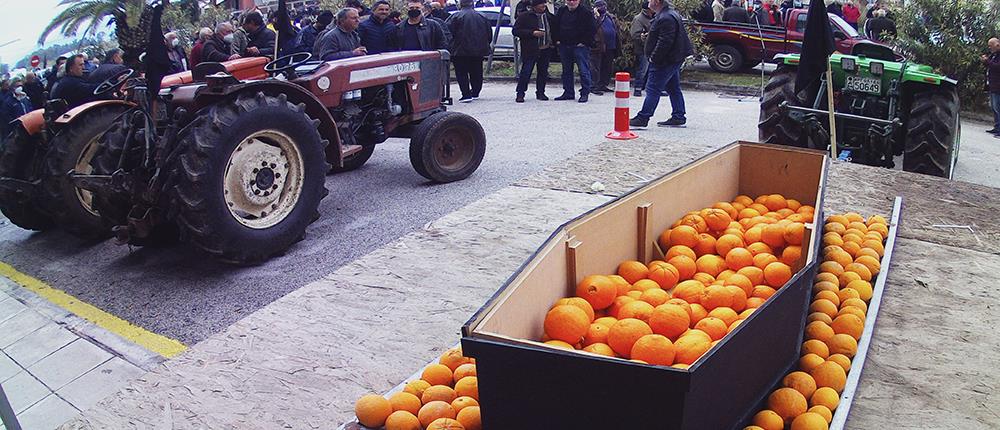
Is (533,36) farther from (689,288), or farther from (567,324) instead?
(567,324)

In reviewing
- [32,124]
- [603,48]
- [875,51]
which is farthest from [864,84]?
[32,124]

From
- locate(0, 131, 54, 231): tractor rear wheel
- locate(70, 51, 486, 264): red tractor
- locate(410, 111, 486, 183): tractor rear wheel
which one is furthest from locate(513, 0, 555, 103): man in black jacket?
locate(0, 131, 54, 231): tractor rear wheel

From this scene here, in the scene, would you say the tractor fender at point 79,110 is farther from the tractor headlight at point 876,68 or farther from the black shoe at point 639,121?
the tractor headlight at point 876,68

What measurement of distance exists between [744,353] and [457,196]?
4591 millimetres

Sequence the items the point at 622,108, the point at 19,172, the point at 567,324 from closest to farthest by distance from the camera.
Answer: the point at 567,324, the point at 19,172, the point at 622,108

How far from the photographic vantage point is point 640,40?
13.7 meters

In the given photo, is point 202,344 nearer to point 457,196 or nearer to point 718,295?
point 718,295

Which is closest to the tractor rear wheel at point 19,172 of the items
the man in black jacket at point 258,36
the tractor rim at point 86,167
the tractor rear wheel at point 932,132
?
the tractor rim at point 86,167

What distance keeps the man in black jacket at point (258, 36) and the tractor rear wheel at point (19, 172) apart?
119 inches

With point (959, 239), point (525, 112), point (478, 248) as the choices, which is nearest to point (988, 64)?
point (525, 112)

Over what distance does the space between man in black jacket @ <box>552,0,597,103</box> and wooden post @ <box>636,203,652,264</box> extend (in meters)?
9.28

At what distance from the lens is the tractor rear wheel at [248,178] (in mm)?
4750

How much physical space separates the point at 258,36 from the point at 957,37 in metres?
11.7

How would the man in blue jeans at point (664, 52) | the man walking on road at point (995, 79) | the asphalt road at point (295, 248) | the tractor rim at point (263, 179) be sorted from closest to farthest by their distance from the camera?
1. the asphalt road at point (295, 248)
2. the tractor rim at point (263, 179)
3. the man in blue jeans at point (664, 52)
4. the man walking on road at point (995, 79)
